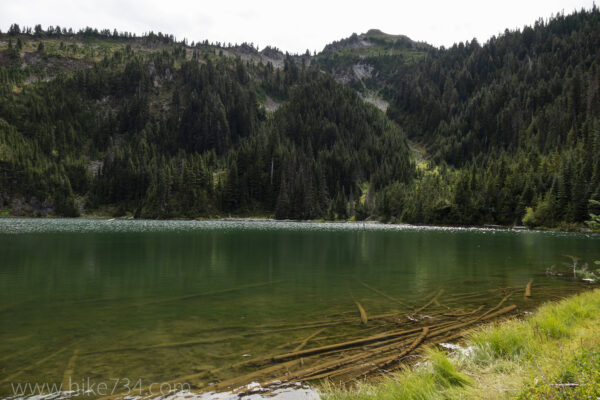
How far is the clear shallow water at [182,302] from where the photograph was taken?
1109 centimetres

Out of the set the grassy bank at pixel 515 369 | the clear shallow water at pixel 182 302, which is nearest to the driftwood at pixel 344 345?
the clear shallow water at pixel 182 302

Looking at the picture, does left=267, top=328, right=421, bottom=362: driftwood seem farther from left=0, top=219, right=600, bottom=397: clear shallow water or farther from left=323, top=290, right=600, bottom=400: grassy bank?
left=323, top=290, right=600, bottom=400: grassy bank

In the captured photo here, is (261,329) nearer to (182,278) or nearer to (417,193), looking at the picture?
(182,278)

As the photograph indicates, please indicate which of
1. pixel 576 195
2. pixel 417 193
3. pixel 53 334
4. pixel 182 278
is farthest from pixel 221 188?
pixel 53 334

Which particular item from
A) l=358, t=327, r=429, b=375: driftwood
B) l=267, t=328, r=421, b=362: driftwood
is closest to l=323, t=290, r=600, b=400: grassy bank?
l=358, t=327, r=429, b=375: driftwood

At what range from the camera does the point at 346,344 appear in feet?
40.4

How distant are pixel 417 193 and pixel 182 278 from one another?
13761 centimetres

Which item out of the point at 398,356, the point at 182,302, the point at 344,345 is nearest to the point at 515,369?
the point at 398,356

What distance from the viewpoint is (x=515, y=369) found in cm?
809

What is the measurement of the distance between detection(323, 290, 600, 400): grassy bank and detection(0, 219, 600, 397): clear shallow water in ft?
15.7

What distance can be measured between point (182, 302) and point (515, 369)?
51.7 feet

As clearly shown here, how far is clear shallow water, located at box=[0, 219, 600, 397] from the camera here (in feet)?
36.4

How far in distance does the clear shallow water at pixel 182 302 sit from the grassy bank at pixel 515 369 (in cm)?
479

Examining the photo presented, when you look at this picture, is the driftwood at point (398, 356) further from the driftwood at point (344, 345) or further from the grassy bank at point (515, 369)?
the grassy bank at point (515, 369)
